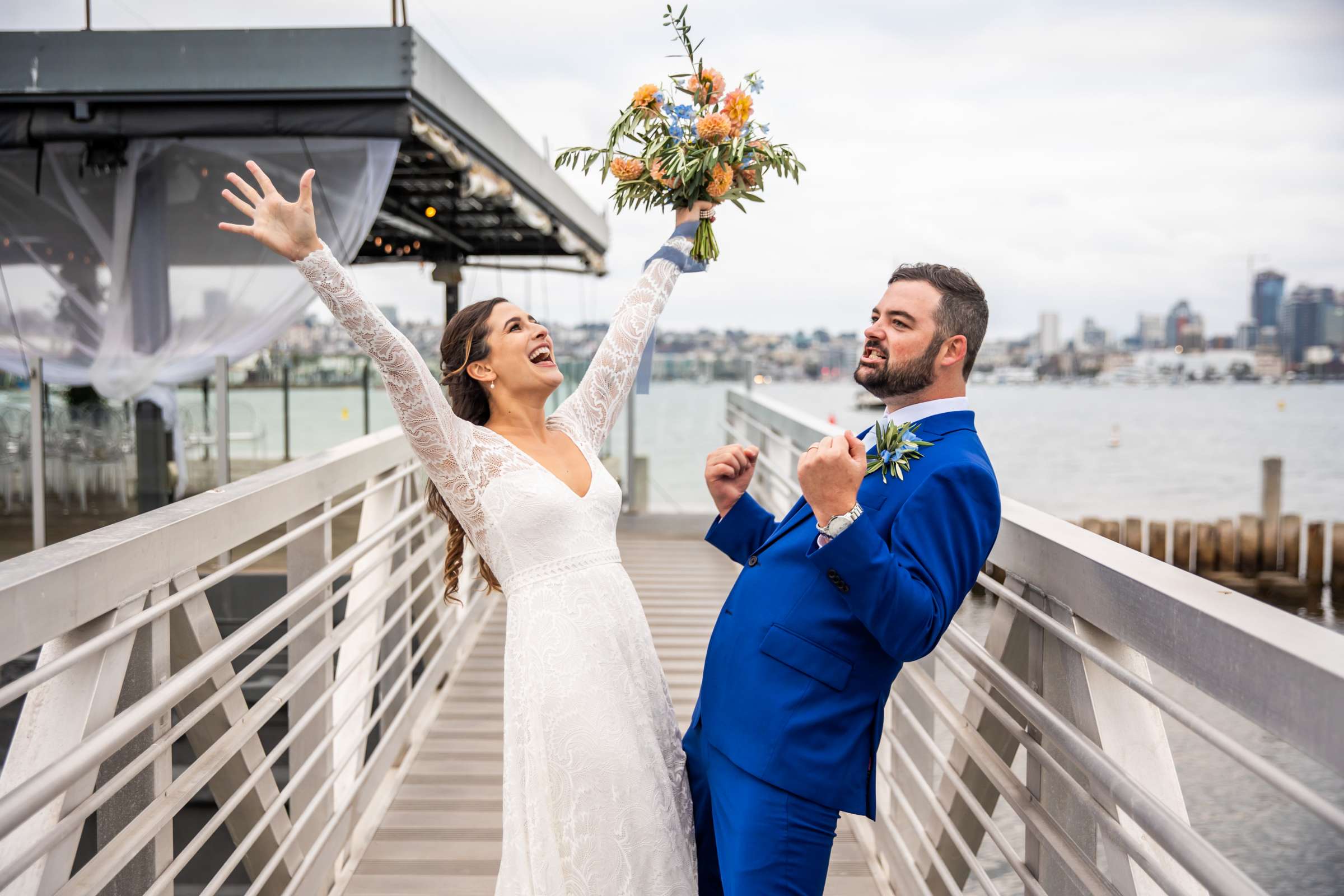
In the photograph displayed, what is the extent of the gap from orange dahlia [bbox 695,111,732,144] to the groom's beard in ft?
2.04

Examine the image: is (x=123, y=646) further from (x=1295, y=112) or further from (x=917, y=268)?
(x=1295, y=112)

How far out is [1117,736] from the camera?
132cm

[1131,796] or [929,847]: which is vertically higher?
[1131,796]

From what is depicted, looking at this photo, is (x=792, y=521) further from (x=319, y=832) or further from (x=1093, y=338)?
(x=1093, y=338)

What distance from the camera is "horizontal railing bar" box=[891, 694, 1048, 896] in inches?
60.0

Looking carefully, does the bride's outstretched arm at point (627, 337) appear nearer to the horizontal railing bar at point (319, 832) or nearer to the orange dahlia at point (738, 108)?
the orange dahlia at point (738, 108)

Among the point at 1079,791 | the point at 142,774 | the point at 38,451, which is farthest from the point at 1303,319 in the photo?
the point at 142,774

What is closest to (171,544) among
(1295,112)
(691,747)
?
(691,747)

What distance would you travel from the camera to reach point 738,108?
1.93 m

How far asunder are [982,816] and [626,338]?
3.96 ft

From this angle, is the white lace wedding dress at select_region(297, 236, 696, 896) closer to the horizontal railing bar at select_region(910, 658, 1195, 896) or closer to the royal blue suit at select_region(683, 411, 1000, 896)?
the royal blue suit at select_region(683, 411, 1000, 896)

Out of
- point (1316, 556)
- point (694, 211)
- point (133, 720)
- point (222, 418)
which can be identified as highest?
point (694, 211)

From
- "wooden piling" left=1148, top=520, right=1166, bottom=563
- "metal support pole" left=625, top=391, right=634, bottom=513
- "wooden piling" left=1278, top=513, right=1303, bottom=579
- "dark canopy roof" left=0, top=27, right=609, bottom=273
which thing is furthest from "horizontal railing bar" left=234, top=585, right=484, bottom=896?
"wooden piling" left=1278, top=513, right=1303, bottom=579

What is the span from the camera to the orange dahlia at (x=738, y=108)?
1.93 meters
